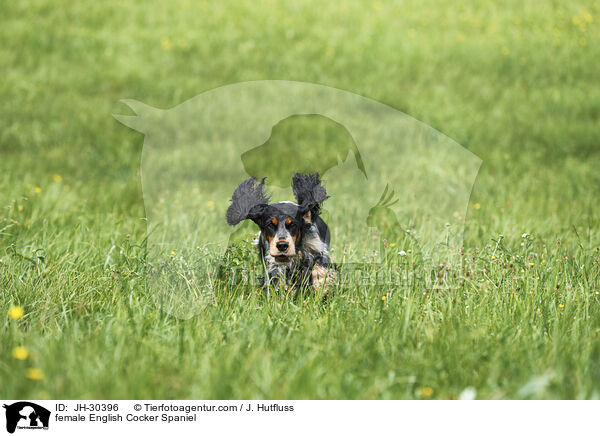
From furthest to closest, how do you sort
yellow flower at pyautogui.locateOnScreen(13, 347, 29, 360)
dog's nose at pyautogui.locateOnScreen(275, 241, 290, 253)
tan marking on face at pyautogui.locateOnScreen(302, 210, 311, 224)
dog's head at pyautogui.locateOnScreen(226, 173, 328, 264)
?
tan marking on face at pyautogui.locateOnScreen(302, 210, 311, 224) < dog's head at pyautogui.locateOnScreen(226, 173, 328, 264) < dog's nose at pyautogui.locateOnScreen(275, 241, 290, 253) < yellow flower at pyautogui.locateOnScreen(13, 347, 29, 360)

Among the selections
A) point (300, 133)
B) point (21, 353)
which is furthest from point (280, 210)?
point (300, 133)

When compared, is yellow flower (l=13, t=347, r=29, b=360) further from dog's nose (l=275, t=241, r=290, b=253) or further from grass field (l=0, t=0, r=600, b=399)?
dog's nose (l=275, t=241, r=290, b=253)

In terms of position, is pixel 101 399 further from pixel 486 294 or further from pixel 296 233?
pixel 486 294

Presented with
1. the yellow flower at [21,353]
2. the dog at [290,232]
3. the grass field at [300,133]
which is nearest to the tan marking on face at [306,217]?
the dog at [290,232]

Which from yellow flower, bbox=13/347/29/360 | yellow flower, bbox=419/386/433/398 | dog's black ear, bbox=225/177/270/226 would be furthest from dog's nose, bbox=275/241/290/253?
yellow flower, bbox=13/347/29/360

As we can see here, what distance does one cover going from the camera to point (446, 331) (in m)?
3.28

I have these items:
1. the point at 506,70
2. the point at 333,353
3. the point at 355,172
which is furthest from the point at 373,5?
the point at 333,353

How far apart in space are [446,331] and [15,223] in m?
3.74

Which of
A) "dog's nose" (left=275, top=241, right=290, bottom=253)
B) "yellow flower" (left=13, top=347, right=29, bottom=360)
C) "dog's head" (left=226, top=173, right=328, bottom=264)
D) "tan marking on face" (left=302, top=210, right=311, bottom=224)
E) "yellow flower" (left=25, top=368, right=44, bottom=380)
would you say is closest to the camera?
"yellow flower" (left=25, top=368, right=44, bottom=380)
